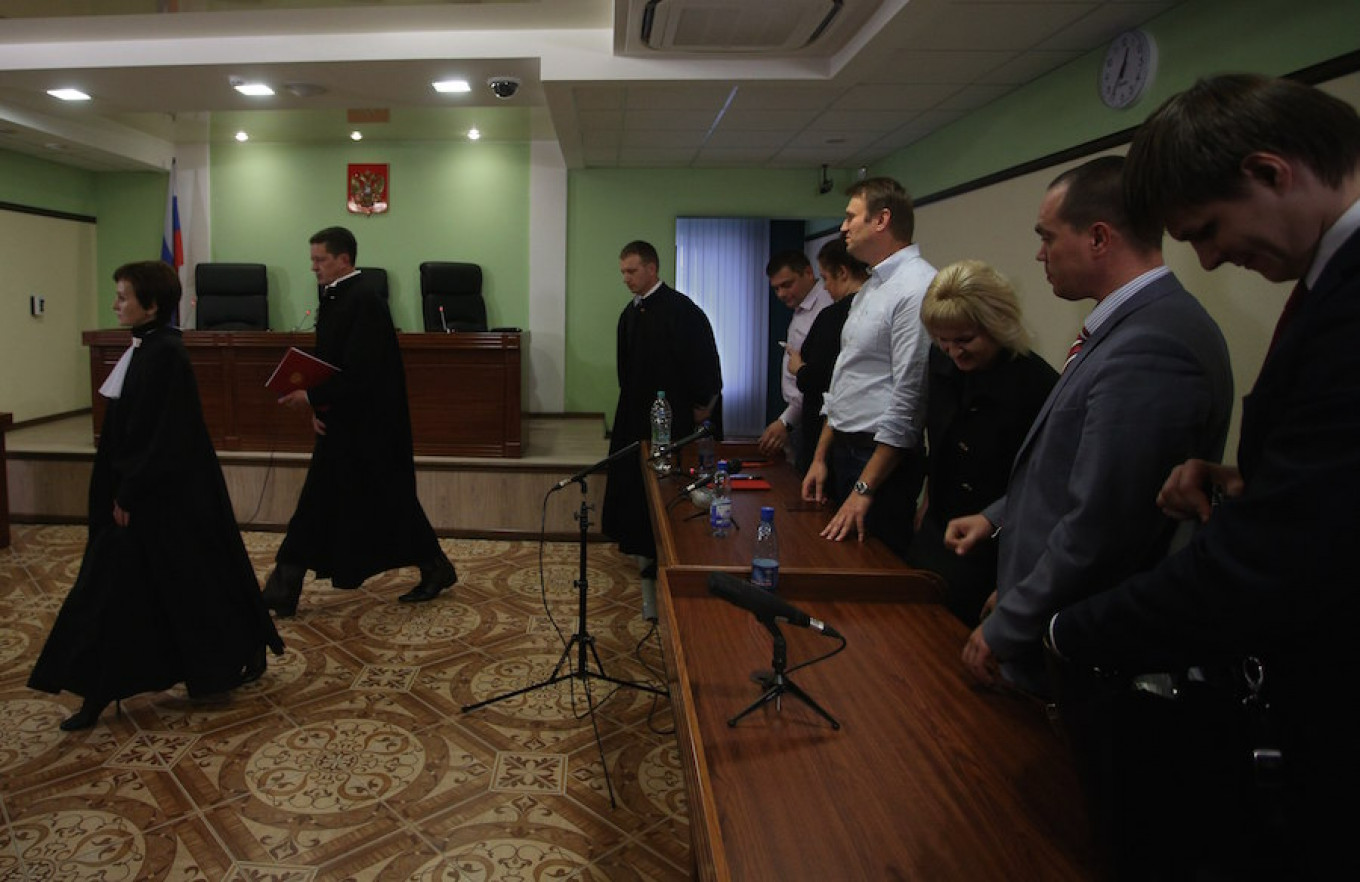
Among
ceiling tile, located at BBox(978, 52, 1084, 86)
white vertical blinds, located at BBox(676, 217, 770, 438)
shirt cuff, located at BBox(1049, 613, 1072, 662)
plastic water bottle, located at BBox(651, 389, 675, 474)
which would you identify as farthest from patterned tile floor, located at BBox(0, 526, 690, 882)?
white vertical blinds, located at BBox(676, 217, 770, 438)

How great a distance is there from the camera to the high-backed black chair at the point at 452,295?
697 centimetres

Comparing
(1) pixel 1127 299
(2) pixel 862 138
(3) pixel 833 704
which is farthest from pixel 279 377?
(2) pixel 862 138

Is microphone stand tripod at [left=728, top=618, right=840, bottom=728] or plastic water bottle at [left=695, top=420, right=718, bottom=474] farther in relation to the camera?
plastic water bottle at [left=695, top=420, right=718, bottom=474]

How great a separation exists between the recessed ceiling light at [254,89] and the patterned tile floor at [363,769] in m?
2.96

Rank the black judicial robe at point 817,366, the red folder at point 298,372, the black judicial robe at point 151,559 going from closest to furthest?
the black judicial robe at point 151,559 → the black judicial robe at point 817,366 → the red folder at point 298,372

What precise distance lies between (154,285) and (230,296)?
A: 496 cm

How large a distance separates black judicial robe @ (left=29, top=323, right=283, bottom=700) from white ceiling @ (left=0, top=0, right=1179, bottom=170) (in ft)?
7.53

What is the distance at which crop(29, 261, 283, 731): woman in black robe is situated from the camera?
2598 millimetres

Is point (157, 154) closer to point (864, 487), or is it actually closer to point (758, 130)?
point (758, 130)

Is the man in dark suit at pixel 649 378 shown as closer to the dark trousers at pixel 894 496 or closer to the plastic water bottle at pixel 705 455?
the plastic water bottle at pixel 705 455

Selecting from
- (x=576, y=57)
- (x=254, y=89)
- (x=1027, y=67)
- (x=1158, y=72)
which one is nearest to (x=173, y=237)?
(x=254, y=89)

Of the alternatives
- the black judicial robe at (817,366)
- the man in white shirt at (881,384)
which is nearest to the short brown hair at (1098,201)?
the man in white shirt at (881,384)

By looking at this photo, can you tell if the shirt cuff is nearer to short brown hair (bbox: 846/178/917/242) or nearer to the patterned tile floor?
the patterned tile floor

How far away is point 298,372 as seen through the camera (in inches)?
133
